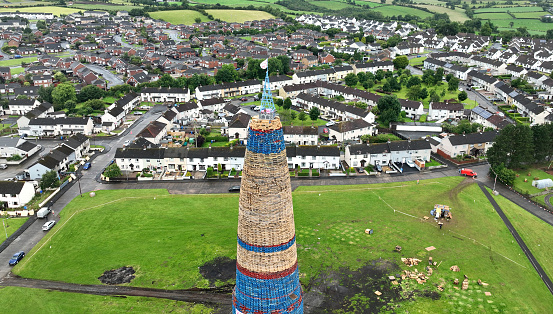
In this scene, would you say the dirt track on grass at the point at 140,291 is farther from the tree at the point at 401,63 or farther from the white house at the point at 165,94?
the tree at the point at 401,63

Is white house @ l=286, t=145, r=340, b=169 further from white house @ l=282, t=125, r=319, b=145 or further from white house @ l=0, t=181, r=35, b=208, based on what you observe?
white house @ l=0, t=181, r=35, b=208

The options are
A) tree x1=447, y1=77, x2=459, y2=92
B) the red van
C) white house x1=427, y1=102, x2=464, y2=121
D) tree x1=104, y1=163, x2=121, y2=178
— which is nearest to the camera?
tree x1=104, y1=163, x2=121, y2=178

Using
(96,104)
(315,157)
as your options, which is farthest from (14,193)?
(96,104)

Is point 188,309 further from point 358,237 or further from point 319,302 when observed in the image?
point 358,237

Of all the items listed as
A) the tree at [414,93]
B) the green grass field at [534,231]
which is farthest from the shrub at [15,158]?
the tree at [414,93]

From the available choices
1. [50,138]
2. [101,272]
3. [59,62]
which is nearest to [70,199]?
[101,272]

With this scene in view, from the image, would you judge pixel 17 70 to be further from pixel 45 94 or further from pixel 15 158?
pixel 15 158

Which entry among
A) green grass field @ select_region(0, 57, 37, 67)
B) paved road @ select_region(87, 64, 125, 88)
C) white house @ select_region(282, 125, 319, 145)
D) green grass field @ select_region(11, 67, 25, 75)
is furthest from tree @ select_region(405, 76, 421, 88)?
green grass field @ select_region(0, 57, 37, 67)
